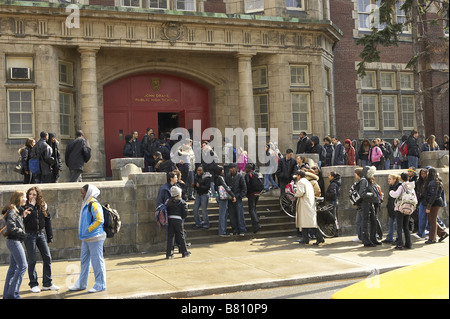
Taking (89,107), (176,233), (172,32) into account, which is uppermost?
(172,32)

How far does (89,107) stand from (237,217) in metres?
6.85

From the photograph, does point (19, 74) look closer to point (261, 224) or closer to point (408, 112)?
point (261, 224)

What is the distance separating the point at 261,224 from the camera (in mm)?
15227

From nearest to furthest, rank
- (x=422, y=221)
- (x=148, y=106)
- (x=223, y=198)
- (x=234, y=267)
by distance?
(x=234, y=267) < (x=223, y=198) < (x=422, y=221) < (x=148, y=106)

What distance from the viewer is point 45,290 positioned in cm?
944

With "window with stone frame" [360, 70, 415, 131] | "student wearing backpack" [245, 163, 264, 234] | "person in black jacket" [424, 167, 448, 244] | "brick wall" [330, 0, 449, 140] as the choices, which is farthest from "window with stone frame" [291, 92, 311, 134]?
"person in black jacket" [424, 167, 448, 244]

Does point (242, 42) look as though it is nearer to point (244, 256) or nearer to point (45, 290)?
point (244, 256)

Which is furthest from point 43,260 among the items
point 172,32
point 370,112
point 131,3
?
point 370,112

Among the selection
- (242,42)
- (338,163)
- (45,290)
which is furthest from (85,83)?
(45,290)

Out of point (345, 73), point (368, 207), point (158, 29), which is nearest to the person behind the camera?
point (368, 207)

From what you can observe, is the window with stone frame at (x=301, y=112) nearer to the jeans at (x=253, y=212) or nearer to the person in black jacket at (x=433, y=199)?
the jeans at (x=253, y=212)

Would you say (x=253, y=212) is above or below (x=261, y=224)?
above

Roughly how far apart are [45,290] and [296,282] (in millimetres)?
4417

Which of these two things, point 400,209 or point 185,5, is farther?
point 185,5
